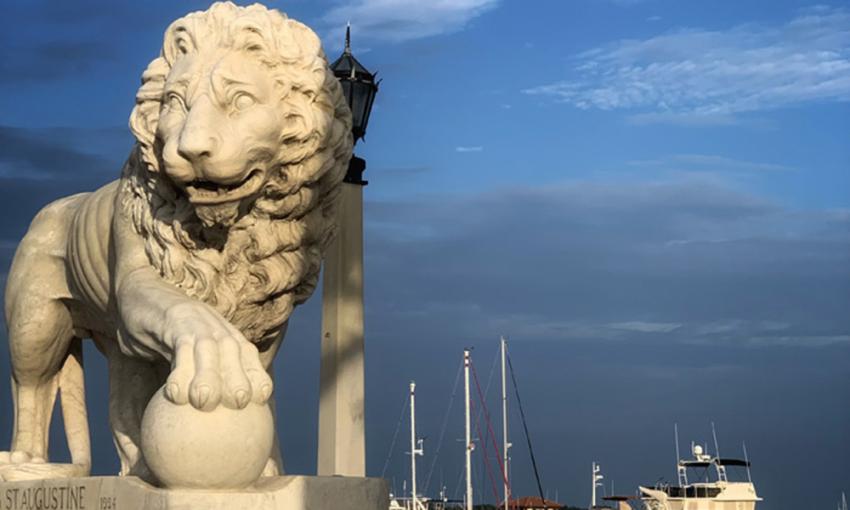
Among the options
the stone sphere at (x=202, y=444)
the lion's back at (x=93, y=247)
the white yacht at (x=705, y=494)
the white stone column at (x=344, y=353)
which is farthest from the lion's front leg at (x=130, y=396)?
the white yacht at (x=705, y=494)

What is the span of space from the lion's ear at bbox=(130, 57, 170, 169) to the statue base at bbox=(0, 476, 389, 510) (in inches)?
50.2

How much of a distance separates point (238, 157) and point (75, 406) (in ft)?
7.57

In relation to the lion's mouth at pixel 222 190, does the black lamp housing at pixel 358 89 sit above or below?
above

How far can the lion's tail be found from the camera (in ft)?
21.8

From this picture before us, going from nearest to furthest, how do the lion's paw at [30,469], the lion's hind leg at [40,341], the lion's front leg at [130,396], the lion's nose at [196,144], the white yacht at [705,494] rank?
the lion's nose at [196,144] < the lion's front leg at [130,396] < the lion's paw at [30,469] < the lion's hind leg at [40,341] < the white yacht at [705,494]

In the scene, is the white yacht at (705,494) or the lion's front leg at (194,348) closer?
the lion's front leg at (194,348)

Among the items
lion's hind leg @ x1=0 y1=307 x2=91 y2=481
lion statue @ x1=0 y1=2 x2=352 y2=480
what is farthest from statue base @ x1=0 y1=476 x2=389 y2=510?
lion's hind leg @ x1=0 y1=307 x2=91 y2=481

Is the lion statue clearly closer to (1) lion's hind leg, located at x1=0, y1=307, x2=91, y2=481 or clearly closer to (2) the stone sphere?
(2) the stone sphere

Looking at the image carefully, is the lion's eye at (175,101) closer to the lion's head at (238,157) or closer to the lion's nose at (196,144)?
the lion's head at (238,157)

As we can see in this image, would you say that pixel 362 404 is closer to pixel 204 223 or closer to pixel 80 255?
pixel 80 255

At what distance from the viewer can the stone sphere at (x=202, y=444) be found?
187 inches

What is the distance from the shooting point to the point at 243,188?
525 cm

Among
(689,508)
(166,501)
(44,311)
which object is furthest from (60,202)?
(689,508)

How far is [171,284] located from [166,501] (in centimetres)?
102
